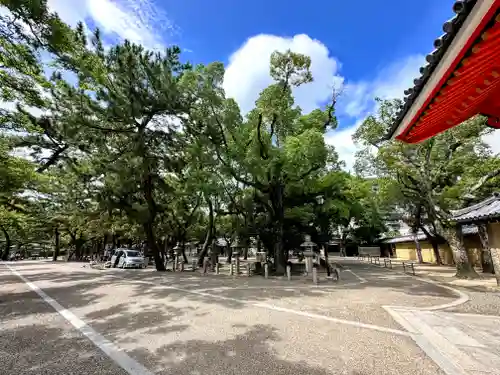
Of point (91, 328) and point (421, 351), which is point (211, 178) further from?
point (421, 351)

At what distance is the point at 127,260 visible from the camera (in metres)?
22.6

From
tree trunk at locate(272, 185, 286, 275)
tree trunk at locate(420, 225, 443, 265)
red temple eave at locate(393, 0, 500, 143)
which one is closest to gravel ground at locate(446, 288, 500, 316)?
red temple eave at locate(393, 0, 500, 143)

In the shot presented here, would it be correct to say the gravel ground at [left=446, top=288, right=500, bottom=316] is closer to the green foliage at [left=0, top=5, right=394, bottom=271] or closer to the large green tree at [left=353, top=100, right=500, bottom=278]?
the large green tree at [left=353, top=100, right=500, bottom=278]

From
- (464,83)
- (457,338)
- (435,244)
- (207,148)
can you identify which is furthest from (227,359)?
(435,244)

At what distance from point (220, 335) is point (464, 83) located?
535 centimetres

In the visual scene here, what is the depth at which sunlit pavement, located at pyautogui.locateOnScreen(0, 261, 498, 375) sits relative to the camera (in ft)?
12.9

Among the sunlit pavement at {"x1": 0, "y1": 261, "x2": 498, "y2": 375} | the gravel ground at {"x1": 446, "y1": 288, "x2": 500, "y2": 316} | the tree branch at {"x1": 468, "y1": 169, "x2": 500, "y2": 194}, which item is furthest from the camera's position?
the tree branch at {"x1": 468, "y1": 169, "x2": 500, "y2": 194}

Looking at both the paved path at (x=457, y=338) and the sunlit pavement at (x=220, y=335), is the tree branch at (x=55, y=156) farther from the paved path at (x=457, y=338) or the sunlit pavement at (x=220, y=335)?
the paved path at (x=457, y=338)

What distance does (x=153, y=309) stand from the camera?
7344 mm

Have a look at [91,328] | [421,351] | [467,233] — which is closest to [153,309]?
[91,328]

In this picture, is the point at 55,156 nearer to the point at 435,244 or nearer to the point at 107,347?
the point at 107,347

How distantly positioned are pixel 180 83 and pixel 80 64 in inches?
182

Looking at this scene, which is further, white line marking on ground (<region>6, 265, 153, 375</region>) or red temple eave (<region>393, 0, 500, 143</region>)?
white line marking on ground (<region>6, 265, 153, 375</region>)

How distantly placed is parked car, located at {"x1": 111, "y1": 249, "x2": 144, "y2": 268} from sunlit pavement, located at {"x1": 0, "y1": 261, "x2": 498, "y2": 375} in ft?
45.1
